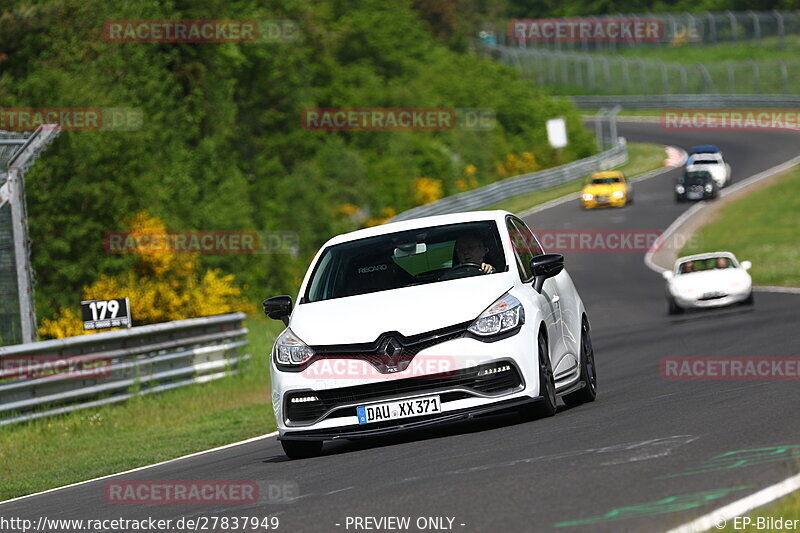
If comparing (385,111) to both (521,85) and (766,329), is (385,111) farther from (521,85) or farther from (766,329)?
(766,329)

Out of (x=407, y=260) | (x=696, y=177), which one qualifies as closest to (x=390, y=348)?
(x=407, y=260)

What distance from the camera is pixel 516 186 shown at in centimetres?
6850

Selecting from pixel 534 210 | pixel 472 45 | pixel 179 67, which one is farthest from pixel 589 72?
pixel 179 67

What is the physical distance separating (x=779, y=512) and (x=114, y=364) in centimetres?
1409

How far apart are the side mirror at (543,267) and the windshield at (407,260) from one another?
249mm

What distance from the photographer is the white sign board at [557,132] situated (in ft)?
282

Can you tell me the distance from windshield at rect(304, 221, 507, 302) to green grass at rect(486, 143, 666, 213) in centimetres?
4785

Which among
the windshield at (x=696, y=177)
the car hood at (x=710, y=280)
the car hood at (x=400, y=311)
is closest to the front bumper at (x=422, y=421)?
the car hood at (x=400, y=311)

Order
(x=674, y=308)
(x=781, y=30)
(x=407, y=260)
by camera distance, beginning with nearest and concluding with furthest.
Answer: (x=407, y=260)
(x=674, y=308)
(x=781, y=30)

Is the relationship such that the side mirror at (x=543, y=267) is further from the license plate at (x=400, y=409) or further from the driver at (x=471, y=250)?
the license plate at (x=400, y=409)

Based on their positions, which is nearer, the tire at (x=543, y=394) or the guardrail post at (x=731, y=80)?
the tire at (x=543, y=394)

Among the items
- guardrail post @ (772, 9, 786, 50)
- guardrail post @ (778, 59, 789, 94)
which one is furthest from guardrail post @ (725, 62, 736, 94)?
guardrail post @ (772, 9, 786, 50)

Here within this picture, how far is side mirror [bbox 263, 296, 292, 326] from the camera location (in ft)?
36.8

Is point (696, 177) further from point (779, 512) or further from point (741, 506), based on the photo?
point (779, 512)
